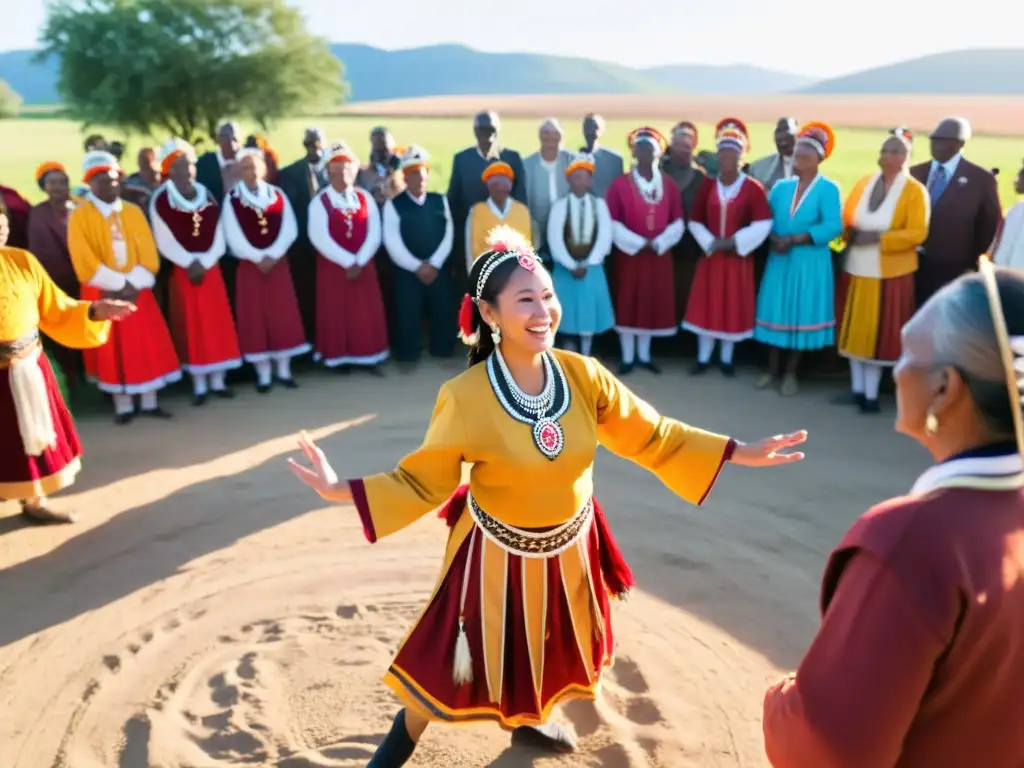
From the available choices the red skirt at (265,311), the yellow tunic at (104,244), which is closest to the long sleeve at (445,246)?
the red skirt at (265,311)

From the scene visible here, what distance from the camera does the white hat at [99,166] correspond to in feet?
20.1

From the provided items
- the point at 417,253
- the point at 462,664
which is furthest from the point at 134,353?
the point at 462,664

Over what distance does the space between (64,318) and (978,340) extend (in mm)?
4713

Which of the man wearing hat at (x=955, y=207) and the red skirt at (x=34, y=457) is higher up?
the man wearing hat at (x=955, y=207)

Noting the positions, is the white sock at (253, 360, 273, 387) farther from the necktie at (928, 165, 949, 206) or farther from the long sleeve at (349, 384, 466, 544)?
the necktie at (928, 165, 949, 206)

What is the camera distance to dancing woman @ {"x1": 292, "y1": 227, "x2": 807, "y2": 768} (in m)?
2.68

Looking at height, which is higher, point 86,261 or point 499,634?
point 86,261

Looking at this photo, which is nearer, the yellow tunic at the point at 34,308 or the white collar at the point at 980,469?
the white collar at the point at 980,469

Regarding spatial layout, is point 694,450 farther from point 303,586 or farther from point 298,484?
point 298,484

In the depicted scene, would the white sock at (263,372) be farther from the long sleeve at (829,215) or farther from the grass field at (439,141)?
the grass field at (439,141)

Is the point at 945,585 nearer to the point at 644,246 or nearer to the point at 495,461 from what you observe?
the point at 495,461

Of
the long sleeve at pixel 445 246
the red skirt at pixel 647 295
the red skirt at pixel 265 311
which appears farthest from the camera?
the red skirt at pixel 647 295

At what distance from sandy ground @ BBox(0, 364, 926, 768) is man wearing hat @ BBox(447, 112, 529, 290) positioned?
2.61m

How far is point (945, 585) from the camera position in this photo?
53.6 inches
